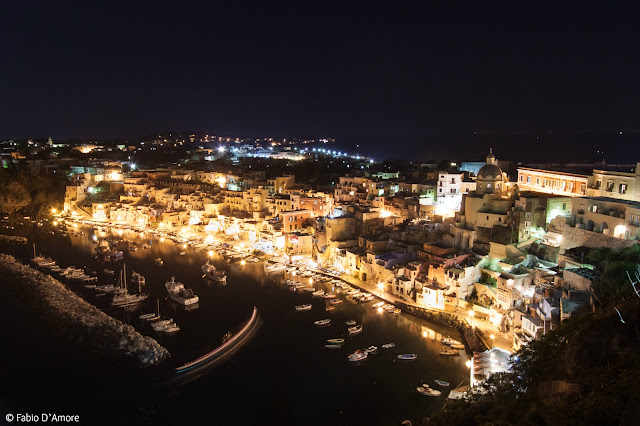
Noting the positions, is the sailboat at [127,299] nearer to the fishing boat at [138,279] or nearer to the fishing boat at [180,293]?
the fishing boat at [180,293]

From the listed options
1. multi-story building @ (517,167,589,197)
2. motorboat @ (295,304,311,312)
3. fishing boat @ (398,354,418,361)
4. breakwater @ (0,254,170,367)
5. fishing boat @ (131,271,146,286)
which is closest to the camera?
fishing boat @ (398,354,418,361)

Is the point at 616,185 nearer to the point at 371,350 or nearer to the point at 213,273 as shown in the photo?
the point at 371,350

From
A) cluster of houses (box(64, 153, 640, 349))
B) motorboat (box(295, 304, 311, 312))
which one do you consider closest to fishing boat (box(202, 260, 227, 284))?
cluster of houses (box(64, 153, 640, 349))

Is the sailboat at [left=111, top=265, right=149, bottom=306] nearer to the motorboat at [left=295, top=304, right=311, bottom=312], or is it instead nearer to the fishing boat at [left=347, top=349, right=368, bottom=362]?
the motorboat at [left=295, top=304, right=311, bottom=312]

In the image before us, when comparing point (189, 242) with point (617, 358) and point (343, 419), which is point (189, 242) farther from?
point (617, 358)

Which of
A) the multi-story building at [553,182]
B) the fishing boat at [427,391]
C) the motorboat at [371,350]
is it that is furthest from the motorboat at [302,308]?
the multi-story building at [553,182]

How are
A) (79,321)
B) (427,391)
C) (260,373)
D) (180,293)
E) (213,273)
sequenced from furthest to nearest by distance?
(213,273), (180,293), (79,321), (260,373), (427,391)

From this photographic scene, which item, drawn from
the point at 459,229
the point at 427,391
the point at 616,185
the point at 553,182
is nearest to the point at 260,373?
the point at 427,391
